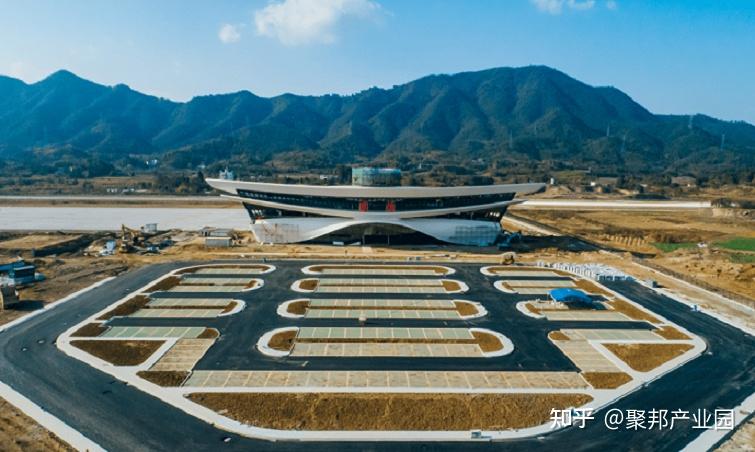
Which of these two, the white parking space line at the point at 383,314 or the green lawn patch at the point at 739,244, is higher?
the green lawn patch at the point at 739,244

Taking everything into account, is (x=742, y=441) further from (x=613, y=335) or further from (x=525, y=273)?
(x=525, y=273)

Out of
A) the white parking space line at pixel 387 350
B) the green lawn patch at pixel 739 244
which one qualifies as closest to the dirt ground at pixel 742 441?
the white parking space line at pixel 387 350

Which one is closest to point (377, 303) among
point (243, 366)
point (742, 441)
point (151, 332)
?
point (243, 366)

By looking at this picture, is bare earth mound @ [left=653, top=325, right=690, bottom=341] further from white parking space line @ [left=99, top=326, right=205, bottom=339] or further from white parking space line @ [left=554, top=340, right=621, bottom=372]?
white parking space line @ [left=99, top=326, right=205, bottom=339]

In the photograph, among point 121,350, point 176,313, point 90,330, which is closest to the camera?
point 121,350

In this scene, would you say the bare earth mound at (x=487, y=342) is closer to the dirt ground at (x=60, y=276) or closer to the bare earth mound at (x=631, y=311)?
the bare earth mound at (x=631, y=311)

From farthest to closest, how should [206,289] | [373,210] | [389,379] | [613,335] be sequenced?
[373,210], [206,289], [613,335], [389,379]
